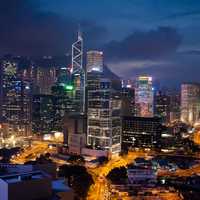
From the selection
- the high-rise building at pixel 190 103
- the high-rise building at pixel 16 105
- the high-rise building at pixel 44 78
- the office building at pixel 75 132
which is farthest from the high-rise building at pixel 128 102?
the high-rise building at pixel 190 103

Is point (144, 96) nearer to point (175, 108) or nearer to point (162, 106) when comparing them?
point (162, 106)

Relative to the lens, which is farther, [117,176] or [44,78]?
[44,78]

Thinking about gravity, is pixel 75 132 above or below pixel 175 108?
below

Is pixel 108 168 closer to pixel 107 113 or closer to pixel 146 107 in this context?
pixel 107 113

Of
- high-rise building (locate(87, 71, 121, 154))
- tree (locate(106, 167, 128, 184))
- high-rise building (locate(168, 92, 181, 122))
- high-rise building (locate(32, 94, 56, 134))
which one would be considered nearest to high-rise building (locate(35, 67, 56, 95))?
high-rise building (locate(168, 92, 181, 122))

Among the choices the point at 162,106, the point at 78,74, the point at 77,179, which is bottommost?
the point at 77,179

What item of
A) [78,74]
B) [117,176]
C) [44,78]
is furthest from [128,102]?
[117,176]

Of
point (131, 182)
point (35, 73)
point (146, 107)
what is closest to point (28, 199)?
point (131, 182)

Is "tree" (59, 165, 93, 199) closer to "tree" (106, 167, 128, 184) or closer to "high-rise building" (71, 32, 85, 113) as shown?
"tree" (106, 167, 128, 184)

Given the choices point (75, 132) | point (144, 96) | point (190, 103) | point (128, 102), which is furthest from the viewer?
point (190, 103)
